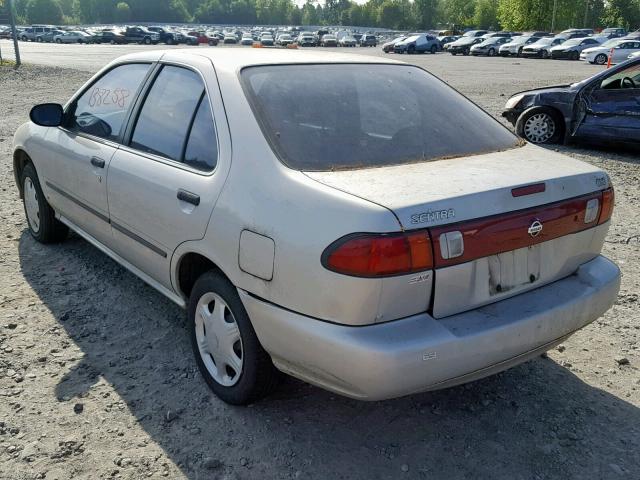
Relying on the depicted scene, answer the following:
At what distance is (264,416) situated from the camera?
3023 mm

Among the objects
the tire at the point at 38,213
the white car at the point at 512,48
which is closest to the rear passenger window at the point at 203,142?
the tire at the point at 38,213

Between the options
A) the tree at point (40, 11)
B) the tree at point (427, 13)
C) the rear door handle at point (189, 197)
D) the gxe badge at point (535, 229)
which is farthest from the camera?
the tree at point (427, 13)

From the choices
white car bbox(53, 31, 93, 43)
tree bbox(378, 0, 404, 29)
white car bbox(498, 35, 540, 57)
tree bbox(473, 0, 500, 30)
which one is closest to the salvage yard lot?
white car bbox(498, 35, 540, 57)

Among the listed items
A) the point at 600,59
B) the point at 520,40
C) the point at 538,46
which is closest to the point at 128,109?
the point at 600,59

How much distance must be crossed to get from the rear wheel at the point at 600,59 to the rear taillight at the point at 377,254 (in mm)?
38819

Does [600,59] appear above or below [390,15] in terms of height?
below

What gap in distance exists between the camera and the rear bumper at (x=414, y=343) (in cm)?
235

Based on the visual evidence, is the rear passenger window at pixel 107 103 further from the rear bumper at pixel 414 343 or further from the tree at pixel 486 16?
the tree at pixel 486 16

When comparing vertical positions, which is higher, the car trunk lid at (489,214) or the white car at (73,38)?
the car trunk lid at (489,214)

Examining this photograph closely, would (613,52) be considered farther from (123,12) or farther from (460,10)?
(123,12)

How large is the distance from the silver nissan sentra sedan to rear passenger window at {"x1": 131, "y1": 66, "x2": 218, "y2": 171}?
0.01 meters

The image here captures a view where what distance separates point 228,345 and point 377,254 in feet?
3.51

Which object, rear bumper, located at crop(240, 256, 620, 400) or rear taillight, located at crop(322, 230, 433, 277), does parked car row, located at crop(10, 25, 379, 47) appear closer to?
rear bumper, located at crop(240, 256, 620, 400)

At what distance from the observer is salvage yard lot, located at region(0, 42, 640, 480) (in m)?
2.70
